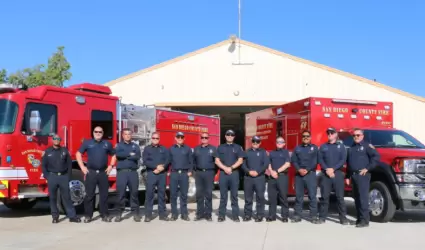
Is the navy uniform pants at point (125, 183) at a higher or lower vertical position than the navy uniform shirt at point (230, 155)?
lower

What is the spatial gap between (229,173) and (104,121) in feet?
11.2

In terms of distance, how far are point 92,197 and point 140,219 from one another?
1.01 meters

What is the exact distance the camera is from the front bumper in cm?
888

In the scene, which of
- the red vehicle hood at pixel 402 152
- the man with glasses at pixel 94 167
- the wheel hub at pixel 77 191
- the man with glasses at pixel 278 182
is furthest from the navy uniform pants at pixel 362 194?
the wheel hub at pixel 77 191

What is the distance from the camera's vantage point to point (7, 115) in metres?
9.50

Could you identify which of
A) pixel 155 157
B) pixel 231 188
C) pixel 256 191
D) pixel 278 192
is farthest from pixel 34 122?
pixel 278 192

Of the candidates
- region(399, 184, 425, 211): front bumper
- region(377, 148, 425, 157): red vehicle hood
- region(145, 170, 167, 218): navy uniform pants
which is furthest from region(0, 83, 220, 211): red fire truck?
region(399, 184, 425, 211): front bumper

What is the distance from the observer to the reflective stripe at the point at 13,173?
9250mm

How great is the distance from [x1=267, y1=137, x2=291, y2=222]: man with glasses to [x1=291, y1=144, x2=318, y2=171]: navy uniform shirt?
0.21m

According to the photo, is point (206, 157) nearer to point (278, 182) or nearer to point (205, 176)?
point (205, 176)

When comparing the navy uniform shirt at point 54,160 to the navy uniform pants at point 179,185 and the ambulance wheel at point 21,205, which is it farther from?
the ambulance wheel at point 21,205

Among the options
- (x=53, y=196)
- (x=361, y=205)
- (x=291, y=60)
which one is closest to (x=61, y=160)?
(x=53, y=196)

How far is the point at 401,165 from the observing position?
29.6 ft

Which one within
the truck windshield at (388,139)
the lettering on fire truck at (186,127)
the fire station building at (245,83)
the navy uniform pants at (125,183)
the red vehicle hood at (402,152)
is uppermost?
the fire station building at (245,83)
